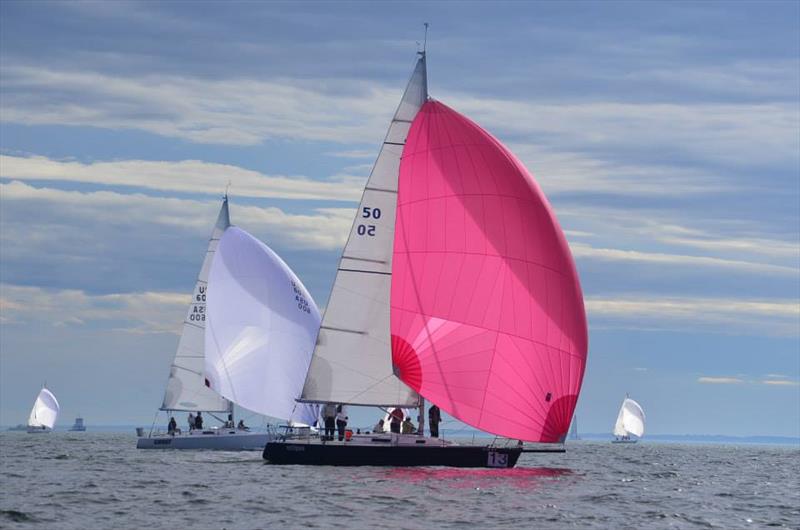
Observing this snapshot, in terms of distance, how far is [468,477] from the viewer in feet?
140

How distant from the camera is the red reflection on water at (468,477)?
41.1 meters

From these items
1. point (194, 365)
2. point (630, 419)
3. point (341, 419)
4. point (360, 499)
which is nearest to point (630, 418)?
point (630, 419)

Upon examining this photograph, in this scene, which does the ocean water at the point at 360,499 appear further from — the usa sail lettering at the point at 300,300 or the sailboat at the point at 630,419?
the sailboat at the point at 630,419

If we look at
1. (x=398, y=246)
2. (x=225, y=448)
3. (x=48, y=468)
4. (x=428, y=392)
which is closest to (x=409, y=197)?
(x=398, y=246)

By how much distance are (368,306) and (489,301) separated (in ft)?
15.8

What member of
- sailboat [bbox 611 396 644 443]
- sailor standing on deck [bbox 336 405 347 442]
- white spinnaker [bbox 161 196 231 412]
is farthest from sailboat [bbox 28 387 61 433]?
sailor standing on deck [bbox 336 405 347 442]

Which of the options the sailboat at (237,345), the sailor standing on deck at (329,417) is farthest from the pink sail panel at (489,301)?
the sailboat at (237,345)

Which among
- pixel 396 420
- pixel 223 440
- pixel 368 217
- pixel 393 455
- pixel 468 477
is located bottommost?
pixel 468 477

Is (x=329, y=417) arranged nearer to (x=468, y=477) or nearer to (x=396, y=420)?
(x=396, y=420)

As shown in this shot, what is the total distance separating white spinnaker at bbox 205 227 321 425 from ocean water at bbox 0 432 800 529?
11419mm

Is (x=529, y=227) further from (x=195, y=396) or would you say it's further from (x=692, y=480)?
(x=195, y=396)

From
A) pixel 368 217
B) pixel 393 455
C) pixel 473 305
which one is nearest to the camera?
pixel 473 305

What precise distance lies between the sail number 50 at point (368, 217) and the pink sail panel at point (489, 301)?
6.72 feet

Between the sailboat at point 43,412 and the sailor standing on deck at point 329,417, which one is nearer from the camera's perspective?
the sailor standing on deck at point 329,417
